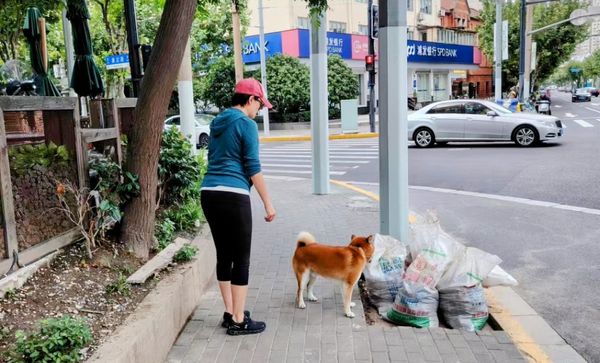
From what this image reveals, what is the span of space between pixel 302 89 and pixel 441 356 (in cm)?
2622

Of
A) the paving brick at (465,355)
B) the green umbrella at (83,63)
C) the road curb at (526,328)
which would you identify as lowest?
the road curb at (526,328)

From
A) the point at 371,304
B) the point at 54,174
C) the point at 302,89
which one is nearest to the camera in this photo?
the point at 54,174

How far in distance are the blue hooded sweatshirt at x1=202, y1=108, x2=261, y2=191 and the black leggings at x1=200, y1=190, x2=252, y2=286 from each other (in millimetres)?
93

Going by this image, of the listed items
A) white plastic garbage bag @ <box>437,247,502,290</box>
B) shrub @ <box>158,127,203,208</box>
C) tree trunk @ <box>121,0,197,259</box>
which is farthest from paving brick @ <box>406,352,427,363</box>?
shrub @ <box>158,127,203,208</box>

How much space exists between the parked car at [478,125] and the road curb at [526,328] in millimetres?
12528

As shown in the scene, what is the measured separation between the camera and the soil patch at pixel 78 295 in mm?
3275

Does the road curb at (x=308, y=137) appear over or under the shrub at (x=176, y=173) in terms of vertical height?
under

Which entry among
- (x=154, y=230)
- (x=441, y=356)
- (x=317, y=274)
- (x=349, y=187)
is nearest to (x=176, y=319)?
(x=317, y=274)

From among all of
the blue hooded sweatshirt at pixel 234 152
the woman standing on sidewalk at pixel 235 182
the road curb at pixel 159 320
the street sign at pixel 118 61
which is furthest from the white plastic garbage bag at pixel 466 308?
the street sign at pixel 118 61

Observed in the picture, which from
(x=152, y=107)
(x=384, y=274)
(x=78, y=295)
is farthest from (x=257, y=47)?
(x=78, y=295)

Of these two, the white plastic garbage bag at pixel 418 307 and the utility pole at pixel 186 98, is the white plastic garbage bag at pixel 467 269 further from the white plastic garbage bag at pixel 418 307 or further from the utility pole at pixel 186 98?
the utility pole at pixel 186 98

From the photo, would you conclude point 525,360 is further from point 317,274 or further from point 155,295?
point 155,295

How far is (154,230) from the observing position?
5.31 meters

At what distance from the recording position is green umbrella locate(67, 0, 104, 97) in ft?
23.4
